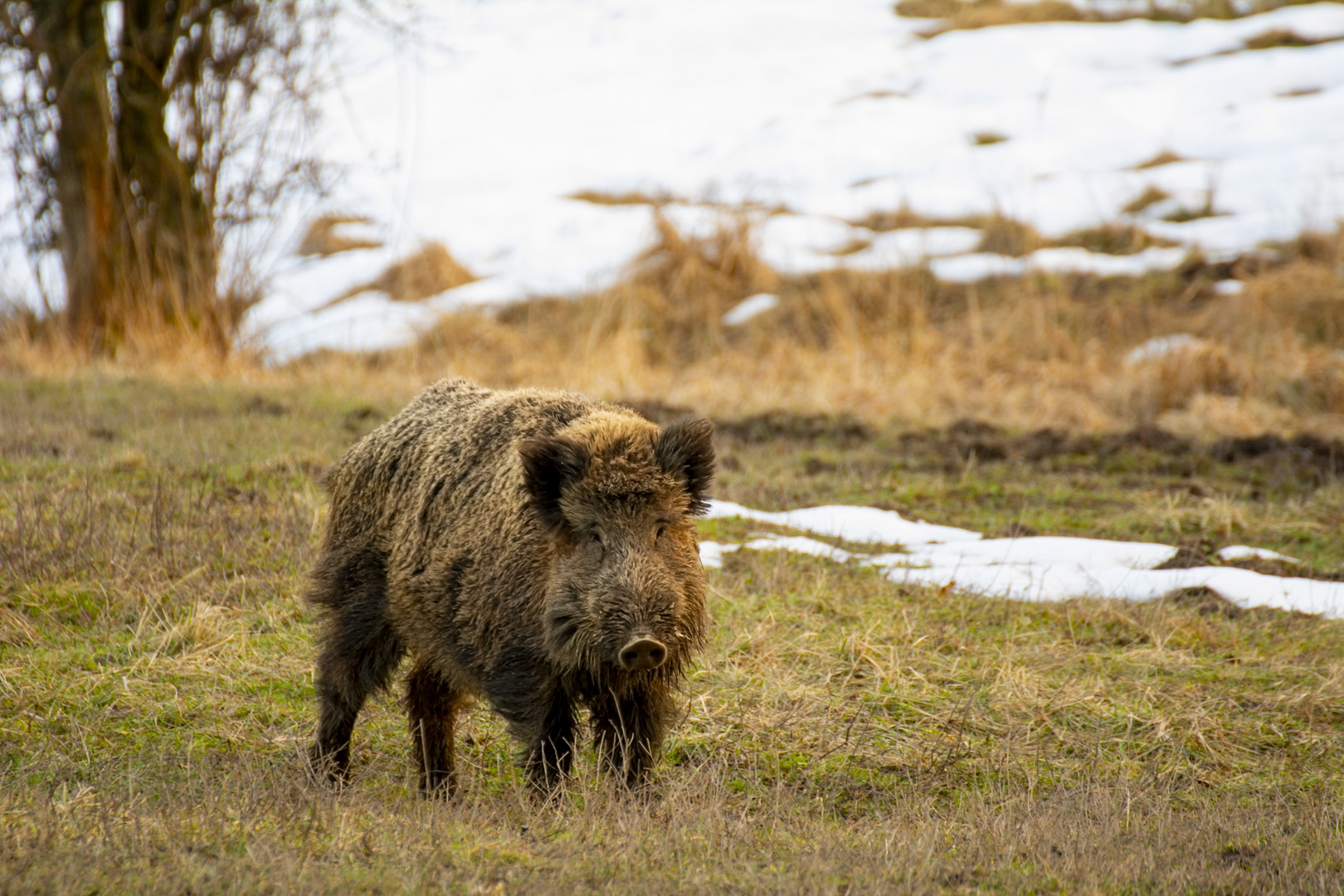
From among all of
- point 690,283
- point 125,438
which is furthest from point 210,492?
point 690,283

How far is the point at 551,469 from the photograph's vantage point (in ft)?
13.8

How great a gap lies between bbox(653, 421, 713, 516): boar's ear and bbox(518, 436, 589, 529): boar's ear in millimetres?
288

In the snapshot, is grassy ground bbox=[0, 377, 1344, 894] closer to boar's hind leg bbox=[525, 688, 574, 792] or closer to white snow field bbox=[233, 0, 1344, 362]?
boar's hind leg bbox=[525, 688, 574, 792]

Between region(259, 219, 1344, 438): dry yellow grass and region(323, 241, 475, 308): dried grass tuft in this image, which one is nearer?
region(259, 219, 1344, 438): dry yellow grass

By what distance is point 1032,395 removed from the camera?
44.2 ft

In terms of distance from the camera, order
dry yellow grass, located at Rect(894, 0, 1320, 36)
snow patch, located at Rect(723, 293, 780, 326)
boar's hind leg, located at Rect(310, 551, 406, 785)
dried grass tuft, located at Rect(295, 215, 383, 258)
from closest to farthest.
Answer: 1. boar's hind leg, located at Rect(310, 551, 406, 785)
2. snow patch, located at Rect(723, 293, 780, 326)
3. dried grass tuft, located at Rect(295, 215, 383, 258)
4. dry yellow grass, located at Rect(894, 0, 1320, 36)

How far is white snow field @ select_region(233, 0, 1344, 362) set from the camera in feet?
62.7

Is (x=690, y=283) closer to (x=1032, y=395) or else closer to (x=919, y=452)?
(x=1032, y=395)

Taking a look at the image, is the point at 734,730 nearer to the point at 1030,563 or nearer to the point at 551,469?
the point at 551,469

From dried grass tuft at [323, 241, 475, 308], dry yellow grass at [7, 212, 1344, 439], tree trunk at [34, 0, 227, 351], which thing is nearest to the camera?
dry yellow grass at [7, 212, 1344, 439]

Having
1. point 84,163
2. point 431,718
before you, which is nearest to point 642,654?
point 431,718

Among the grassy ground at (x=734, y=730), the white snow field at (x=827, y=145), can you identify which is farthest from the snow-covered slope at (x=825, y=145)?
the grassy ground at (x=734, y=730)

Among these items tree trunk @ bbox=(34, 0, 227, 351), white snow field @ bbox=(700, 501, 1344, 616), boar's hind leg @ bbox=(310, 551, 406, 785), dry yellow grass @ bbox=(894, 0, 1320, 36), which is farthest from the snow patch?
dry yellow grass @ bbox=(894, 0, 1320, 36)

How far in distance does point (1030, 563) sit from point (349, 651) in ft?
14.5
